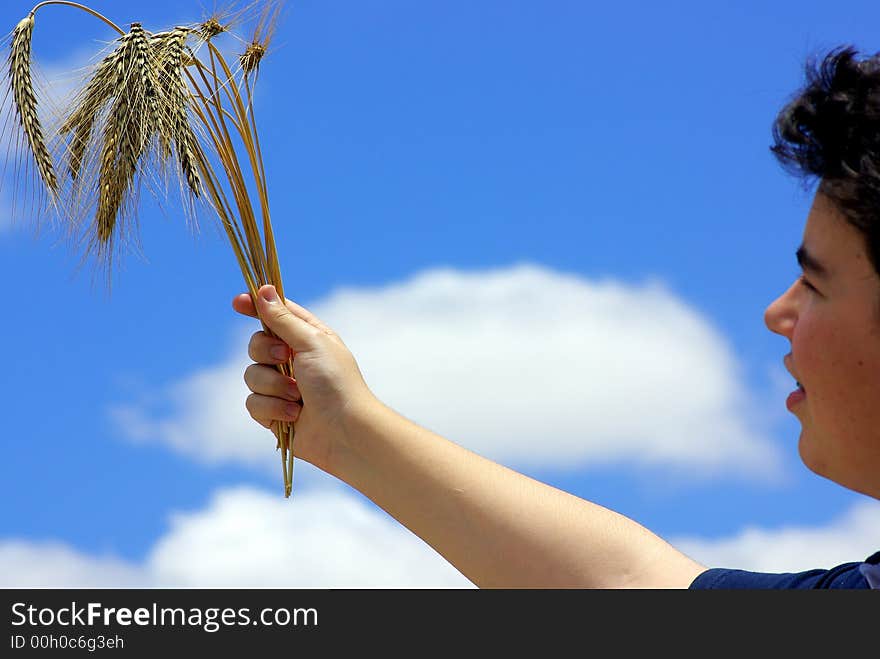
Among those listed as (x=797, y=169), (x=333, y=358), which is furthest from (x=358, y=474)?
(x=797, y=169)

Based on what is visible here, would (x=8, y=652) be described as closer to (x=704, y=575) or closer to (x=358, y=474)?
(x=358, y=474)

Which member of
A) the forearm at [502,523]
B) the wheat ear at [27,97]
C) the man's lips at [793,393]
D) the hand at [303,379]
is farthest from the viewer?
the wheat ear at [27,97]

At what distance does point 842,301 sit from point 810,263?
7 centimetres

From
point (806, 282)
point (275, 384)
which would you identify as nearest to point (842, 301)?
point (806, 282)

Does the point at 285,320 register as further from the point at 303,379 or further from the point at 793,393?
the point at 793,393

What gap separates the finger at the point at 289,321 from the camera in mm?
1856

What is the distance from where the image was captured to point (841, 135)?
1.21 m

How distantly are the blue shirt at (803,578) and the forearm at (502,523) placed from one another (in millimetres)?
66

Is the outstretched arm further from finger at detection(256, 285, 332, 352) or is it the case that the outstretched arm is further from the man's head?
the man's head

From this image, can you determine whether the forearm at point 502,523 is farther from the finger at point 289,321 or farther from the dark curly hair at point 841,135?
the dark curly hair at point 841,135

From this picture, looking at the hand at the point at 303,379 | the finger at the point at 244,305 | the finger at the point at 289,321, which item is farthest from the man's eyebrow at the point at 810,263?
the finger at the point at 244,305

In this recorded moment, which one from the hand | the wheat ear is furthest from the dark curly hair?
the wheat ear

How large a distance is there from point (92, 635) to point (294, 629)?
313 millimetres

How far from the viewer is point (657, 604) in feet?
4.29
